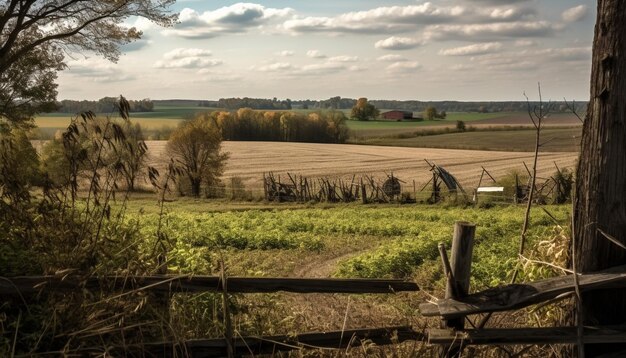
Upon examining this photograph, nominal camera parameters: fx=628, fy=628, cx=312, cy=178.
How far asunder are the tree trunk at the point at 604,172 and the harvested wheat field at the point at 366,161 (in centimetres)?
4805

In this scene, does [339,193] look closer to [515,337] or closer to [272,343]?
[272,343]

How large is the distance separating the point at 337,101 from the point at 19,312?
557 feet

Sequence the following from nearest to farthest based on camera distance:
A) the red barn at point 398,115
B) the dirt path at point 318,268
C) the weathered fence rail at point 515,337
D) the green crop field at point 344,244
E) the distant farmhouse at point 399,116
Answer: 1. the weathered fence rail at point 515,337
2. the green crop field at point 344,244
3. the dirt path at point 318,268
4. the distant farmhouse at point 399,116
5. the red barn at point 398,115

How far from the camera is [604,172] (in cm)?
438

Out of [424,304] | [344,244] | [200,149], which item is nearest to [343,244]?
[344,244]

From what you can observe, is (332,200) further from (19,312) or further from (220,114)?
(220,114)

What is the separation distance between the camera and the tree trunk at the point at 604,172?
430cm

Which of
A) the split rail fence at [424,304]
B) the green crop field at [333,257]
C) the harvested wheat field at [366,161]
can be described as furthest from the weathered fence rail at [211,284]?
the harvested wheat field at [366,161]

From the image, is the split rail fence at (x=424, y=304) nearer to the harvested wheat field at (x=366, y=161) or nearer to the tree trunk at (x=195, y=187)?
the tree trunk at (x=195, y=187)

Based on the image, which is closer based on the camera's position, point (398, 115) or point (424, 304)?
point (424, 304)

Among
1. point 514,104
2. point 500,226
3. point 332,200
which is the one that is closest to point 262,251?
point 500,226

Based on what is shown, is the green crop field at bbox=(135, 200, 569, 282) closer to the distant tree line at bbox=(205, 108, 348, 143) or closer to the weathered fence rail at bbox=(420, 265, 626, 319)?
the weathered fence rail at bbox=(420, 265, 626, 319)

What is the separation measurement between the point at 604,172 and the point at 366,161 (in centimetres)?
6834

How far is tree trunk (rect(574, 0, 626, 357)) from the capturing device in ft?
14.1
